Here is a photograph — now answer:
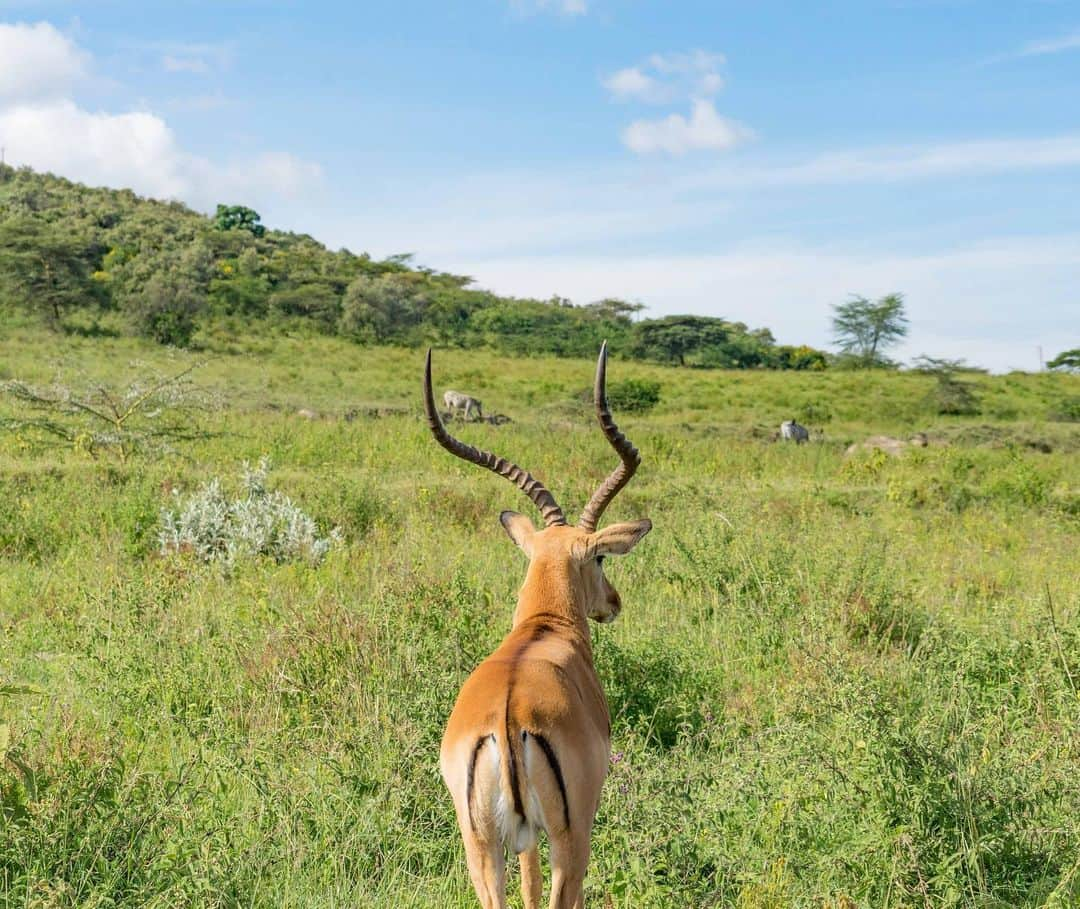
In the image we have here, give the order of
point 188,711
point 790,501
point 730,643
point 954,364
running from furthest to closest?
point 954,364 < point 790,501 < point 730,643 < point 188,711

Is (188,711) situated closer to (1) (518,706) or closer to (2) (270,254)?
(1) (518,706)

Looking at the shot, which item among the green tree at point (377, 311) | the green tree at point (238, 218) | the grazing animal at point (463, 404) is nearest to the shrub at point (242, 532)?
the grazing animal at point (463, 404)

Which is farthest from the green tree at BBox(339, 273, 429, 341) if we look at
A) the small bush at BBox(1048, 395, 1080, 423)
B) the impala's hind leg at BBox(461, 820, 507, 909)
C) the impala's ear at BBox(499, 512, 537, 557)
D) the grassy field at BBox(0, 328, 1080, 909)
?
the impala's hind leg at BBox(461, 820, 507, 909)

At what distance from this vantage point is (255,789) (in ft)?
15.3

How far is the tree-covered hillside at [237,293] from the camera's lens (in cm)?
4181

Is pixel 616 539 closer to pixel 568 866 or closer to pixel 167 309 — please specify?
pixel 568 866

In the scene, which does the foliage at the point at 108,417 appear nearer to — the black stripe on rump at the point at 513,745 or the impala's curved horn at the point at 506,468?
the impala's curved horn at the point at 506,468

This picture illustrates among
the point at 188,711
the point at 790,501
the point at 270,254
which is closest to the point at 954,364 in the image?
the point at 790,501

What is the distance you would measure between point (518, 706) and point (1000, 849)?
2.24m

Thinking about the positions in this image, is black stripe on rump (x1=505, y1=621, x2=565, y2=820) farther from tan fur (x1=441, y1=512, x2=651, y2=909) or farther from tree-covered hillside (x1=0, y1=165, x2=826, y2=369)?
tree-covered hillside (x1=0, y1=165, x2=826, y2=369)

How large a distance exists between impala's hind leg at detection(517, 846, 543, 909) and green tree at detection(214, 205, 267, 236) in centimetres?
7491

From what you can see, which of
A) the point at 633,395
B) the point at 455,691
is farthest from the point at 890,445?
the point at 455,691

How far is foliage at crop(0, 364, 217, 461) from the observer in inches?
561

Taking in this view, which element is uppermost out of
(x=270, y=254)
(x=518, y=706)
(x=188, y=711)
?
(x=270, y=254)
